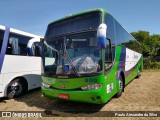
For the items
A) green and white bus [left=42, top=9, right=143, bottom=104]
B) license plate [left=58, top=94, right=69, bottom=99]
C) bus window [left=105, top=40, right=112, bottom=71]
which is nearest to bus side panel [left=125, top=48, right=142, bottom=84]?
green and white bus [left=42, top=9, right=143, bottom=104]

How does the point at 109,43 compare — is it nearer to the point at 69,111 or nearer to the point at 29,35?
the point at 69,111

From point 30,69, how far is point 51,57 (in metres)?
3.07

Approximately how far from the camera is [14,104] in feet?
22.3

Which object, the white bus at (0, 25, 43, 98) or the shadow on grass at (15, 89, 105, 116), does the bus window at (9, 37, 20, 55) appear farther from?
the shadow on grass at (15, 89, 105, 116)

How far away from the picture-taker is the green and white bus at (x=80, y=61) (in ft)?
16.7

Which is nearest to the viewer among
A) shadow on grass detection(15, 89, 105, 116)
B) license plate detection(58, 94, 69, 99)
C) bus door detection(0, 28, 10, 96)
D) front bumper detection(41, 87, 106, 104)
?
front bumper detection(41, 87, 106, 104)

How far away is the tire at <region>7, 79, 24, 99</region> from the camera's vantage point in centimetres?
750

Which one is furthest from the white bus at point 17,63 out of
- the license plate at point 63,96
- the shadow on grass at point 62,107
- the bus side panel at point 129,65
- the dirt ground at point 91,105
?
the bus side panel at point 129,65

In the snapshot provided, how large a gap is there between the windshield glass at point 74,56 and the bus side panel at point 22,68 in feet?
7.11

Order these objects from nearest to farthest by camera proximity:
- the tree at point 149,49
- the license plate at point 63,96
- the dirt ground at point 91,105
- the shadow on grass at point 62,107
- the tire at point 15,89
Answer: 1. the license plate at point 63,96
2. the shadow on grass at point 62,107
3. the dirt ground at point 91,105
4. the tire at point 15,89
5. the tree at point 149,49

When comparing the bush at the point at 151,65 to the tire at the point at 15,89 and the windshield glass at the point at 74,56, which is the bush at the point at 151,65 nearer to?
the tire at the point at 15,89

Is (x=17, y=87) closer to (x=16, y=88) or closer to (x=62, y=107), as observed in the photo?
(x=16, y=88)

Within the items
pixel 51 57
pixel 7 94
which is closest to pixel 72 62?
pixel 51 57

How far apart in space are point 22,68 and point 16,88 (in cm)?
95
